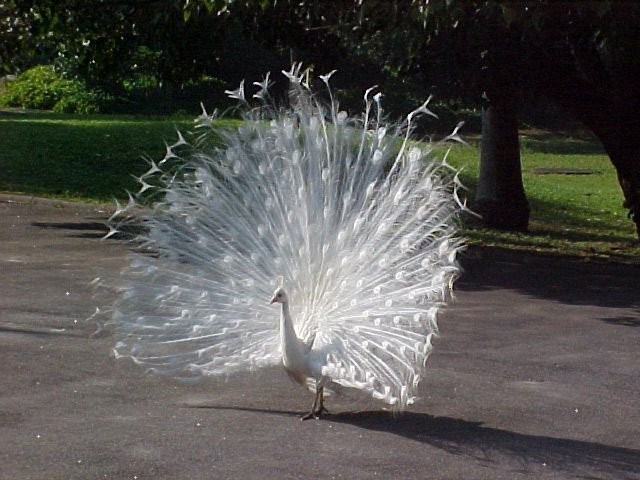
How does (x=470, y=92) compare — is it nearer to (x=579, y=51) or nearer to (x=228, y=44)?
(x=579, y=51)

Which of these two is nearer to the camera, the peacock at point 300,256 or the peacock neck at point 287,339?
the peacock neck at point 287,339

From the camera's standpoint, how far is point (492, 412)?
7.32 m

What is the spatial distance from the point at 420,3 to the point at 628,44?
2756mm

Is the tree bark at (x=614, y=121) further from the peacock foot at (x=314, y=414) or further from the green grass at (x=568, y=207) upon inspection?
the peacock foot at (x=314, y=414)

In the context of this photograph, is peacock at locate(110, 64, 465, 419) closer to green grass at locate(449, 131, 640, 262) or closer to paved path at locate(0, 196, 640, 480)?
paved path at locate(0, 196, 640, 480)

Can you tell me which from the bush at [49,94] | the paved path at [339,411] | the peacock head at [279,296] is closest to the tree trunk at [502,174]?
the paved path at [339,411]

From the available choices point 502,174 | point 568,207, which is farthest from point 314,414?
point 568,207

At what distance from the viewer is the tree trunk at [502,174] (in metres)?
17.0

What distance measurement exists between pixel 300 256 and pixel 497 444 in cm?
155

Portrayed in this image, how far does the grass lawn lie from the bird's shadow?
6651 millimetres

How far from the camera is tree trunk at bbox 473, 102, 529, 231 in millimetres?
16969

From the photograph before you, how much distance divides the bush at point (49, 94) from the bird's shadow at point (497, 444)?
2698cm

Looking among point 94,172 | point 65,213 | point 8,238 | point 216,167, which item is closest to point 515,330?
point 216,167

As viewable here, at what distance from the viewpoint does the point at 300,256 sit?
706 centimetres
